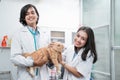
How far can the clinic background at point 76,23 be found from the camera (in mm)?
3027

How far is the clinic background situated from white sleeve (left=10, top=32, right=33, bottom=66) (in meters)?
1.48

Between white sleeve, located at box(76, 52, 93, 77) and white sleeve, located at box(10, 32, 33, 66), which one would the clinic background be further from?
white sleeve, located at box(10, 32, 33, 66)

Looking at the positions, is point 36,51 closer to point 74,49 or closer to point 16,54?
point 16,54

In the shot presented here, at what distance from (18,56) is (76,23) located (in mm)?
2669

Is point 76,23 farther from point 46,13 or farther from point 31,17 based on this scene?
point 31,17

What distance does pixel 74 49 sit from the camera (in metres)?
1.76

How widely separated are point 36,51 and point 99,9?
225cm

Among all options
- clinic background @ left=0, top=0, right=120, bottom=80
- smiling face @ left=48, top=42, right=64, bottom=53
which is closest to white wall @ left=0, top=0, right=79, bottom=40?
clinic background @ left=0, top=0, right=120, bottom=80

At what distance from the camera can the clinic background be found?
9.93ft

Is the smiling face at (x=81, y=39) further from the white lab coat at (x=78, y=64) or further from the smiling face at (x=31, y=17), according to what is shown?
the smiling face at (x=31, y=17)

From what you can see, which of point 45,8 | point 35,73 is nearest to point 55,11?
point 45,8

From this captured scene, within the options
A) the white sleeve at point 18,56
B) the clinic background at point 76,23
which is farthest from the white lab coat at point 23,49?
the clinic background at point 76,23

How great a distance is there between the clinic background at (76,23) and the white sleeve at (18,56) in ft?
4.85

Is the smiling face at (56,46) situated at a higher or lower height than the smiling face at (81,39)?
lower
